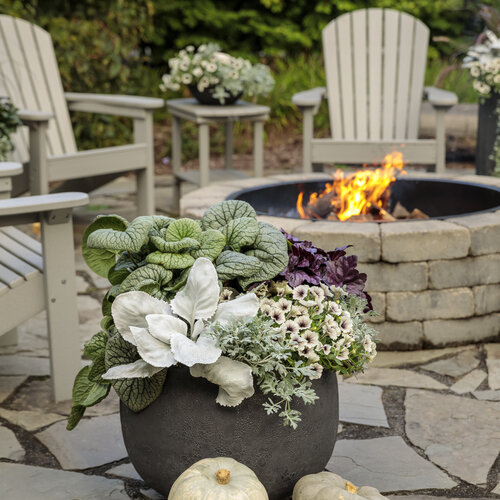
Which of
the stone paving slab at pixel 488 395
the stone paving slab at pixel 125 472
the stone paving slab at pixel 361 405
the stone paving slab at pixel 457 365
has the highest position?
the stone paving slab at pixel 488 395

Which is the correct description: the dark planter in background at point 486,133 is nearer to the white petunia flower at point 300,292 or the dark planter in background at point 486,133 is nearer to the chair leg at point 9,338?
the chair leg at point 9,338

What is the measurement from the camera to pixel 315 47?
27.2ft

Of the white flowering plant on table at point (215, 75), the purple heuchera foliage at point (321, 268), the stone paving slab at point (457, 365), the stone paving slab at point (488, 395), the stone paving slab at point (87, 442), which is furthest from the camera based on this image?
the white flowering plant on table at point (215, 75)

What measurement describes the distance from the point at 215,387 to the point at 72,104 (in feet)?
11.1

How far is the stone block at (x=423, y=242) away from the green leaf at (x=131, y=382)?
1.21 metres

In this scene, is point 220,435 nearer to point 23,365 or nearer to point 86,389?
point 86,389

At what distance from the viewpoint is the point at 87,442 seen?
7.39ft

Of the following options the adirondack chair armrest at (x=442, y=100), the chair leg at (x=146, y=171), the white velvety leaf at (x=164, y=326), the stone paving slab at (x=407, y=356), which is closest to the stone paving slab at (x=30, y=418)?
the white velvety leaf at (x=164, y=326)

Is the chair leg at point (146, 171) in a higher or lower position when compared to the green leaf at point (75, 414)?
higher

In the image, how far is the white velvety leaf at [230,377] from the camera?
165 centimetres

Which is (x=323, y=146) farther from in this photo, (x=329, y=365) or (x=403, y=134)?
(x=329, y=365)

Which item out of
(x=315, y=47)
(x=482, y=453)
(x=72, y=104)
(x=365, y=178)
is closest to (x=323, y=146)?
(x=365, y=178)

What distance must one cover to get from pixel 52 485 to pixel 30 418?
16.7 inches

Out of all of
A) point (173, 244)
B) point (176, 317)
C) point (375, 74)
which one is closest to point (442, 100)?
point (375, 74)
